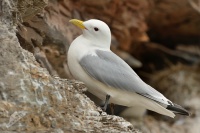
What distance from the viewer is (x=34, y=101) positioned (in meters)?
3.42

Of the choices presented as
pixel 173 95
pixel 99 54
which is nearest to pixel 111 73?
pixel 99 54

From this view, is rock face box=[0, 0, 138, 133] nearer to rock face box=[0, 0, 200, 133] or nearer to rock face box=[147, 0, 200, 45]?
rock face box=[0, 0, 200, 133]

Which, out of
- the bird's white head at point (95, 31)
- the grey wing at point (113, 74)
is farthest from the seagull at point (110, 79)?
the bird's white head at point (95, 31)

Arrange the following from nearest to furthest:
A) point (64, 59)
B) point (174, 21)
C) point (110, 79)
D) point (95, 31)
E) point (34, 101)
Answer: point (34, 101), point (110, 79), point (95, 31), point (64, 59), point (174, 21)

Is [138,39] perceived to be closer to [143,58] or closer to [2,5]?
[143,58]

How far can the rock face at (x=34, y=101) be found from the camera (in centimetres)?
330

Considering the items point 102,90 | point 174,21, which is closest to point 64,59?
point 102,90

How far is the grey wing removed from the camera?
442cm

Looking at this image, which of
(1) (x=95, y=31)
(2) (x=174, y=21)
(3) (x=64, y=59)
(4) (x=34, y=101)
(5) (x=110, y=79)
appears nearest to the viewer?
(4) (x=34, y=101)

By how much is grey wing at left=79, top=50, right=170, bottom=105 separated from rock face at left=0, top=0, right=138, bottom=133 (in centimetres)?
61

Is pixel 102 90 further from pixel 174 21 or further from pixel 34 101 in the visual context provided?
pixel 174 21

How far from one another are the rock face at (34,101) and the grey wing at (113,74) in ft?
2.02

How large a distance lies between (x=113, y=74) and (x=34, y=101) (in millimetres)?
1159

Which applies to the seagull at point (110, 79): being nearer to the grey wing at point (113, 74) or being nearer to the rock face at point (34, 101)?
the grey wing at point (113, 74)
